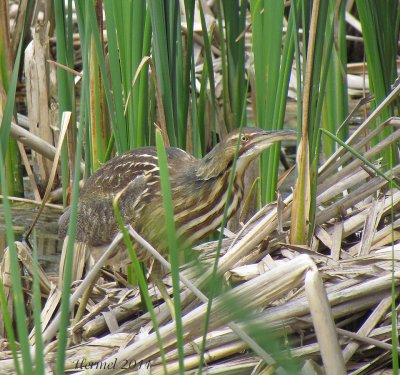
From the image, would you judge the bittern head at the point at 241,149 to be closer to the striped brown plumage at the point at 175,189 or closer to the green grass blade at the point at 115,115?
the striped brown plumage at the point at 175,189

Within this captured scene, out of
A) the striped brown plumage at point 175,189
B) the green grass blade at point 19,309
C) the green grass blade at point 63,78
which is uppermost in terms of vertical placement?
the green grass blade at point 63,78

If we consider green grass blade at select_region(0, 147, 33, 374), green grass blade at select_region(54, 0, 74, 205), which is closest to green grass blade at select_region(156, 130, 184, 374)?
green grass blade at select_region(0, 147, 33, 374)

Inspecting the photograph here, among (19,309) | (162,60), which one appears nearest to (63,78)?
(162,60)

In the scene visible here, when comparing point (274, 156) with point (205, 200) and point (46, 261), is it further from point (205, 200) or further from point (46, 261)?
point (46, 261)

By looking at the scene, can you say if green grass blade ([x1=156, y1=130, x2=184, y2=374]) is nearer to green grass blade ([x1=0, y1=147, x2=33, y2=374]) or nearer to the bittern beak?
green grass blade ([x1=0, y1=147, x2=33, y2=374])

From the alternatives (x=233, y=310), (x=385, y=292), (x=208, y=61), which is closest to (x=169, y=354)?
(x=385, y=292)

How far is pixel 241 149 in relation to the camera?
2.58 metres

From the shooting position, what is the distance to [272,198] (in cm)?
278

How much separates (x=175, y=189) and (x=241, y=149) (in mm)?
329

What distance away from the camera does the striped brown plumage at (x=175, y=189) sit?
107 inches

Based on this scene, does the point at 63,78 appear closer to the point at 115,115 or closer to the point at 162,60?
the point at 115,115

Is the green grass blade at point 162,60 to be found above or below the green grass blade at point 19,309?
above

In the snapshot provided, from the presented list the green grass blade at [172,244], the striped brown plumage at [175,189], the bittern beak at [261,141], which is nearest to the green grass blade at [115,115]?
the striped brown plumage at [175,189]

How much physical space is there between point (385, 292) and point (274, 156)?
0.79m
